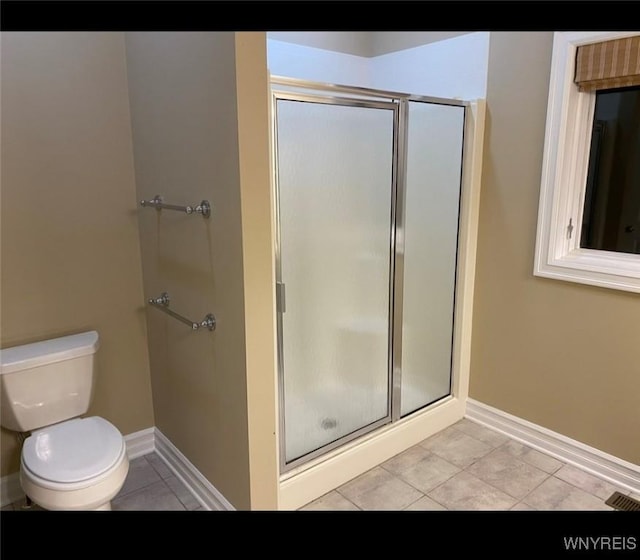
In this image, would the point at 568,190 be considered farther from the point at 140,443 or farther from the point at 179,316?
the point at 140,443

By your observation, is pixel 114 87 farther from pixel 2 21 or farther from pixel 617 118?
pixel 617 118

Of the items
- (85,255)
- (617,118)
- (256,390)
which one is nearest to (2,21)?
(85,255)

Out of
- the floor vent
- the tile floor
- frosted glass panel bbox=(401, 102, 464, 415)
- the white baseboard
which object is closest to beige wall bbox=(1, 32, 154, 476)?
the white baseboard

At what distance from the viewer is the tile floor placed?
195cm

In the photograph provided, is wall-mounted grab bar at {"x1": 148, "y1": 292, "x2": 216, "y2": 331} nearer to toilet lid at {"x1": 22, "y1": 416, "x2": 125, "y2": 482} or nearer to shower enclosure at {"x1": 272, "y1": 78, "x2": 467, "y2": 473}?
shower enclosure at {"x1": 272, "y1": 78, "x2": 467, "y2": 473}

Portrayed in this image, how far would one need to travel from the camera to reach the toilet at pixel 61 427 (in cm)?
155

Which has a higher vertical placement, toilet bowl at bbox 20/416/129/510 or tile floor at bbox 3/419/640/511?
toilet bowl at bbox 20/416/129/510

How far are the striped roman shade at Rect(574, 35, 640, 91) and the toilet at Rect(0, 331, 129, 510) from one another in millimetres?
2285

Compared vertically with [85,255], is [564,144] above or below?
above

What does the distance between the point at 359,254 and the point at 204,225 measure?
28.1 inches

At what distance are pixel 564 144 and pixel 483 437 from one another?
1.46 metres

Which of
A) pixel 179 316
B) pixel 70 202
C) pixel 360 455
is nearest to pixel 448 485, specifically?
pixel 360 455

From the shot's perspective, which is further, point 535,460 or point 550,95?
point 535,460

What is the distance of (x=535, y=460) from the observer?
2252mm
